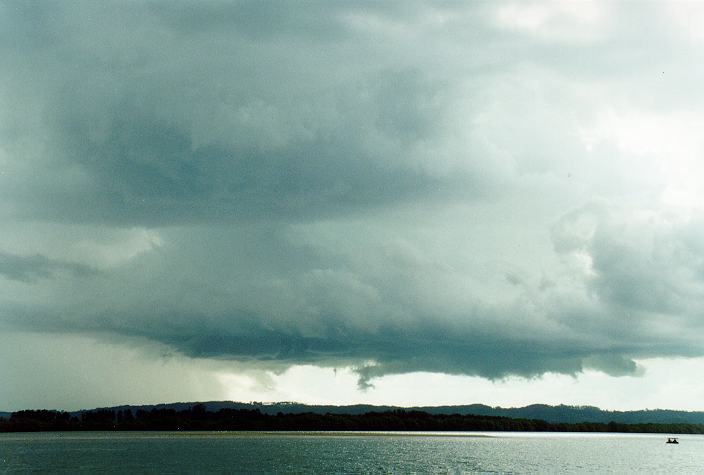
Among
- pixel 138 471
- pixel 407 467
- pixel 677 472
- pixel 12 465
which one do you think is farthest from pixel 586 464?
pixel 12 465

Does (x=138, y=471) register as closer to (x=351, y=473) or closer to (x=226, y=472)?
(x=226, y=472)

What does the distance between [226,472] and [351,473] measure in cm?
2148

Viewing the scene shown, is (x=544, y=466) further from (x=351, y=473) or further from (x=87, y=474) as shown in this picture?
(x=87, y=474)

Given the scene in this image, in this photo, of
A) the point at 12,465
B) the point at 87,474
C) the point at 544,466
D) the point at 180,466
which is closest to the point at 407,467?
the point at 544,466

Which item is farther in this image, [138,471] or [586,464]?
[586,464]

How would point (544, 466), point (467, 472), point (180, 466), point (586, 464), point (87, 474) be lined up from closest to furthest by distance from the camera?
point (87, 474)
point (467, 472)
point (180, 466)
point (544, 466)
point (586, 464)

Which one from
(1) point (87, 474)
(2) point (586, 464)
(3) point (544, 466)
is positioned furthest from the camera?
(2) point (586, 464)

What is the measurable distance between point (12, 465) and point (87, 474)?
122ft

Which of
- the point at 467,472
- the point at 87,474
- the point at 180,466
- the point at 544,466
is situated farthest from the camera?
the point at 544,466

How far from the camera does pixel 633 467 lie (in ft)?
568

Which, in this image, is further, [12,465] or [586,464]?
[586,464]

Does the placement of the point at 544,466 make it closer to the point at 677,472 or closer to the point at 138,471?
the point at 677,472

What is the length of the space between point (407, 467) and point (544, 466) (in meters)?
32.5

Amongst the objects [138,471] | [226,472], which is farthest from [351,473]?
[138,471]
